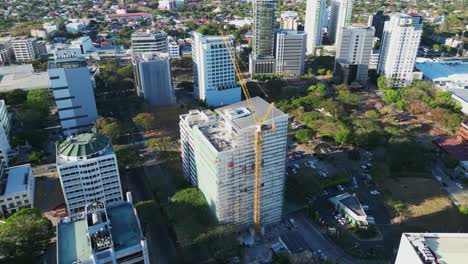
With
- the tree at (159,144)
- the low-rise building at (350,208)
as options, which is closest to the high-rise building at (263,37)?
the tree at (159,144)

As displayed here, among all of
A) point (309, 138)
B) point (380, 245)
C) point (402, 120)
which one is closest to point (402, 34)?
point (402, 120)

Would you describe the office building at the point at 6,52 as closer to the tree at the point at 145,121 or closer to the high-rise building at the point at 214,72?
the high-rise building at the point at 214,72

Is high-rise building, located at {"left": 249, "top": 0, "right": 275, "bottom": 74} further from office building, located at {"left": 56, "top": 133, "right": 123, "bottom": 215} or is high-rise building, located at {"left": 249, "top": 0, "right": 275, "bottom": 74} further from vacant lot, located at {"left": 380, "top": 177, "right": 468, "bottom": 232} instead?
office building, located at {"left": 56, "top": 133, "right": 123, "bottom": 215}

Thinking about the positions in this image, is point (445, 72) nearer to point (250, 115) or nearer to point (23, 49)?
point (250, 115)

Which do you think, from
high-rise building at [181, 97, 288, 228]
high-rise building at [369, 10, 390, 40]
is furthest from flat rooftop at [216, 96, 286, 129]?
high-rise building at [369, 10, 390, 40]

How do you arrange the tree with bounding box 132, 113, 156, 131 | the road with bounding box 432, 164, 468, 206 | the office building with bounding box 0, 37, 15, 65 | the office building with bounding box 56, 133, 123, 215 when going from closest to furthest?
the office building with bounding box 56, 133, 123, 215 → the road with bounding box 432, 164, 468, 206 → the tree with bounding box 132, 113, 156, 131 → the office building with bounding box 0, 37, 15, 65

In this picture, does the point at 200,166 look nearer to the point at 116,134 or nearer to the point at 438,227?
the point at 116,134
